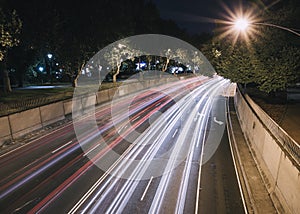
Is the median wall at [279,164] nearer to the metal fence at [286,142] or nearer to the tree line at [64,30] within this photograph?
the metal fence at [286,142]

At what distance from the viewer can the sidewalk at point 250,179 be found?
9.02 m

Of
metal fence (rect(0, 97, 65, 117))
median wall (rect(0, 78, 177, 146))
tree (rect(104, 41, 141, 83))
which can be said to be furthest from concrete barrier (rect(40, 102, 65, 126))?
tree (rect(104, 41, 141, 83))

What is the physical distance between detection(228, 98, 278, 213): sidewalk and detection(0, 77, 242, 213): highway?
52 centimetres

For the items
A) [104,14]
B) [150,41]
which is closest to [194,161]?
[104,14]

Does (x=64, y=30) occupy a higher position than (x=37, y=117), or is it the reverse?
(x=64, y=30)

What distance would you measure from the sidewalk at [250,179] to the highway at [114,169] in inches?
20.4

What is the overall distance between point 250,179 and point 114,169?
6.77m

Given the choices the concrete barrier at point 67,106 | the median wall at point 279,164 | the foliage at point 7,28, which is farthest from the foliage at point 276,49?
the foliage at point 7,28

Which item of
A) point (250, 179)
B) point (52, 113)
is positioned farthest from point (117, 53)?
point (250, 179)

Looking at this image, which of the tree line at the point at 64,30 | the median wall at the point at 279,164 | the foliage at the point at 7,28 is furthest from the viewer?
the tree line at the point at 64,30

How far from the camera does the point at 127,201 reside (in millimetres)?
9281

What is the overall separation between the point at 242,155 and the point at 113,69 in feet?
118

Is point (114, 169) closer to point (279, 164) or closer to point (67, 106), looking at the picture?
point (279, 164)

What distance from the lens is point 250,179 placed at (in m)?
10.9
